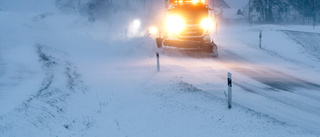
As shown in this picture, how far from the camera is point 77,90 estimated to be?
36.0 ft

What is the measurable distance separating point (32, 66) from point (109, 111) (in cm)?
787

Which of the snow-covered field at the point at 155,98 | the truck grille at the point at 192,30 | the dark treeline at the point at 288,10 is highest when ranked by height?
the dark treeline at the point at 288,10

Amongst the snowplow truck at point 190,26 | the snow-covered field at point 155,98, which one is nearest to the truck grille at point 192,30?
the snowplow truck at point 190,26

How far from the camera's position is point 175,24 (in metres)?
17.7

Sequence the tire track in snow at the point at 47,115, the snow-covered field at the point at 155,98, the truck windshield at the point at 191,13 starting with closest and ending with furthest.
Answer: the tire track in snow at the point at 47,115 → the snow-covered field at the point at 155,98 → the truck windshield at the point at 191,13

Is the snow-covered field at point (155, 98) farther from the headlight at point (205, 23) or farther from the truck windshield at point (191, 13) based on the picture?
the truck windshield at point (191, 13)

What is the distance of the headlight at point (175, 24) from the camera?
1759 cm

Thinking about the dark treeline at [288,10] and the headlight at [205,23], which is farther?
the dark treeline at [288,10]

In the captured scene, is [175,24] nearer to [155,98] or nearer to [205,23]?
[205,23]

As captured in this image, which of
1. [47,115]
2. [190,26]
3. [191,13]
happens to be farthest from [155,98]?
[191,13]

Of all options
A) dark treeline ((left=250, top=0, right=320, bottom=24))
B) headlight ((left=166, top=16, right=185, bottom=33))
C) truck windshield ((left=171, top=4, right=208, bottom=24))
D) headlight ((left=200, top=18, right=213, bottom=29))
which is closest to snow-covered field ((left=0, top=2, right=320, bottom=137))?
headlight ((left=166, top=16, right=185, bottom=33))

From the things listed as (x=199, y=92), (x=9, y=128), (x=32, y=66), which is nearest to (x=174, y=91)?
(x=199, y=92)

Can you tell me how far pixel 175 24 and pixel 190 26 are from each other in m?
0.86

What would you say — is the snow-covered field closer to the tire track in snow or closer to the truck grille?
the tire track in snow
